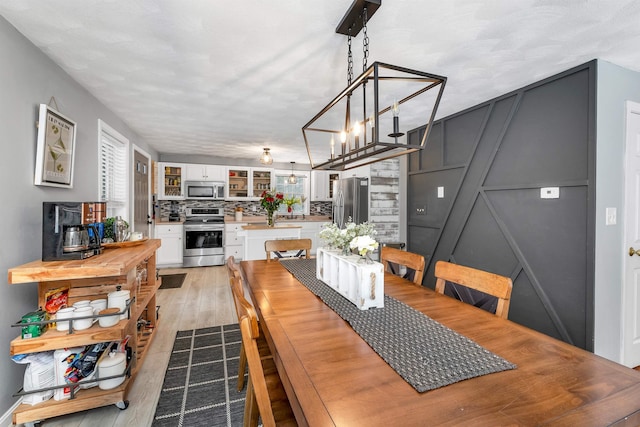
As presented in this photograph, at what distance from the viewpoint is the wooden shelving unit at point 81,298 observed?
60.4 inches

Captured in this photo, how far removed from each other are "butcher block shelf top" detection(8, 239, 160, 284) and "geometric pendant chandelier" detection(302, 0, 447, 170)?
1388 mm

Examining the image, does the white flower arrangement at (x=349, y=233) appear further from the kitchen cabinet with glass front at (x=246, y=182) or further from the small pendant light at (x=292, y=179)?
the kitchen cabinet with glass front at (x=246, y=182)

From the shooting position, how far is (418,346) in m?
1.07

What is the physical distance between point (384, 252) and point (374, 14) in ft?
5.52

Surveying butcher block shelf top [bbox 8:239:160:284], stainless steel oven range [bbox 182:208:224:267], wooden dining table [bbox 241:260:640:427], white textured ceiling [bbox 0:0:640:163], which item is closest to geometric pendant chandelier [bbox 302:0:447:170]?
white textured ceiling [bbox 0:0:640:163]

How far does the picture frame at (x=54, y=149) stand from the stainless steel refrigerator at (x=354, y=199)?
3671 mm

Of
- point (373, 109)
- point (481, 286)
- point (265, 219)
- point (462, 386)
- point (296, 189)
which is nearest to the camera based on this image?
point (462, 386)

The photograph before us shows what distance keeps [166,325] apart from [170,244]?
288 cm

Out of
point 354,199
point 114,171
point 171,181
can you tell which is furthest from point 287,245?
point 171,181

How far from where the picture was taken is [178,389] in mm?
1963

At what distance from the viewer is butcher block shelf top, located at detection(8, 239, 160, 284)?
1.50 meters

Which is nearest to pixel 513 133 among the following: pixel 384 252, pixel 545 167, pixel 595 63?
pixel 545 167

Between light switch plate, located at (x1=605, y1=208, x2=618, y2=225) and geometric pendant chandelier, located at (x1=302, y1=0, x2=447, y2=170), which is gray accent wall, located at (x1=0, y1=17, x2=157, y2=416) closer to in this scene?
geometric pendant chandelier, located at (x1=302, y1=0, x2=447, y2=170)

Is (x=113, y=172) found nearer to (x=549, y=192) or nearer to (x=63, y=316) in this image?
(x=63, y=316)
